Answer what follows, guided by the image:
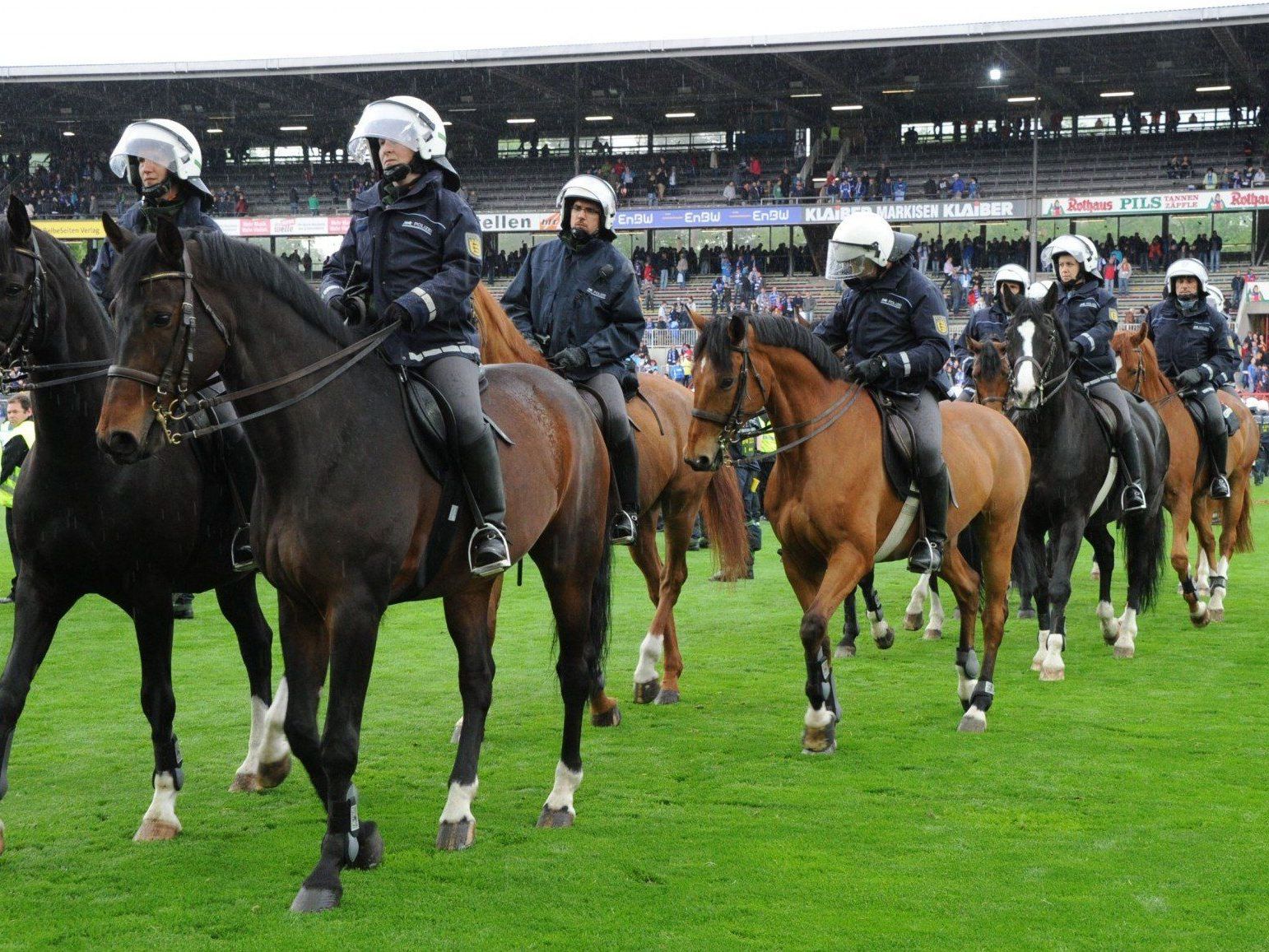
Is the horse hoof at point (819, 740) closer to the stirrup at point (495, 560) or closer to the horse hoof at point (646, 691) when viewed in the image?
the horse hoof at point (646, 691)

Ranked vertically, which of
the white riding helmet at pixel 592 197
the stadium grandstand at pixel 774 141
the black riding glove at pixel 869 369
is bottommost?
the black riding glove at pixel 869 369

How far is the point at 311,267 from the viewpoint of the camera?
4503 centimetres

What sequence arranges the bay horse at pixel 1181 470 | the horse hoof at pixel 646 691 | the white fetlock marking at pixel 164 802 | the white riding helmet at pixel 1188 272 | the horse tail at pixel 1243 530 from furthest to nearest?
the horse tail at pixel 1243 530 → the white riding helmet at pixel 1188 272 → the bay horse at pixel 1181 470 → the horse hoof at pixel 646 691 → the white fetlock marking at pixel 164 802

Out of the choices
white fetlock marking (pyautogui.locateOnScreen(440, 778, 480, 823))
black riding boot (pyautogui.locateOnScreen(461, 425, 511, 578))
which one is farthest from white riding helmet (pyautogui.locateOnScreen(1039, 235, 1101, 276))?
white fetlock marking (pyautogui.locateOnScreen(440, 778, 480, 823))

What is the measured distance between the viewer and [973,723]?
6.89 m

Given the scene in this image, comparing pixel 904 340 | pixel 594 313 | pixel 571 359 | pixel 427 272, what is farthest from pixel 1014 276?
pixel 427 272

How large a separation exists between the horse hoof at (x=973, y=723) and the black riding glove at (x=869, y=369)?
1755 mm

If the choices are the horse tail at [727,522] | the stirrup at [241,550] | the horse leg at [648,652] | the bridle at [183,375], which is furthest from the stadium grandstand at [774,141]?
the bridle at [183,375]

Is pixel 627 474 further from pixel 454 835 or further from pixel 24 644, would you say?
pixel 24 644

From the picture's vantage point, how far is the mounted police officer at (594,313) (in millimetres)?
6953

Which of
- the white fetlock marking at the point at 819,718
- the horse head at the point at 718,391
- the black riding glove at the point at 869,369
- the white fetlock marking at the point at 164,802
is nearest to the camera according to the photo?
the white fetlock marking at the point at 164,802

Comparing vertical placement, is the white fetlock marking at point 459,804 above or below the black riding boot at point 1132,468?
below

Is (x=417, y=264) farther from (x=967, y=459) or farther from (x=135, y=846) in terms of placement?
(x=967, y=459)

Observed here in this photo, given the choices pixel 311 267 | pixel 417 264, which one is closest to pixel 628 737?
pixel 417 264
